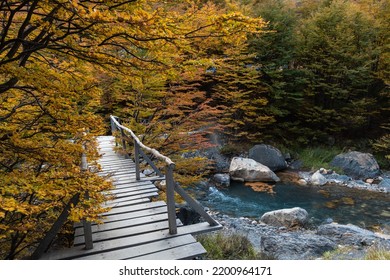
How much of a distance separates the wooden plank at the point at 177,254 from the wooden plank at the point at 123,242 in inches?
11.4

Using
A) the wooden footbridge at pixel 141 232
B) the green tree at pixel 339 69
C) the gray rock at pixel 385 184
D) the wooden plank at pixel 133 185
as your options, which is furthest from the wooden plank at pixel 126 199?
the green tree at pixel 339 69

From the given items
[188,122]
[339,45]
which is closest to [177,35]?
[188,122]

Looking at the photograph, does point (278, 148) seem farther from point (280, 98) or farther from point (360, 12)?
point (360, 12)

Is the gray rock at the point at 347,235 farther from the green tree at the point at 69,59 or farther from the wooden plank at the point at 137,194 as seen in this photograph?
the green tree at the point at 69,59

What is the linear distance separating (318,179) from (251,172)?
9.54 feet

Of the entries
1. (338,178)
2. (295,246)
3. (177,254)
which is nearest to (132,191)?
(177,254)

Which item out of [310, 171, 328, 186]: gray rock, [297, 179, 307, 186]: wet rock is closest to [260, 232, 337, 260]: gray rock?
[297, 179, 307, 186]: wet rock

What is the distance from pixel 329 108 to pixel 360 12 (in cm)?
540

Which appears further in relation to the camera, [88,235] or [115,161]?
[115,161]

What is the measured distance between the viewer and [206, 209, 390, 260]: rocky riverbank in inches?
240

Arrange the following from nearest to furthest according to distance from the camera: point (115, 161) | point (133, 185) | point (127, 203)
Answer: point (127, 203) < point (133, 185) < point (115, 161)

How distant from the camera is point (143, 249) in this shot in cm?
354

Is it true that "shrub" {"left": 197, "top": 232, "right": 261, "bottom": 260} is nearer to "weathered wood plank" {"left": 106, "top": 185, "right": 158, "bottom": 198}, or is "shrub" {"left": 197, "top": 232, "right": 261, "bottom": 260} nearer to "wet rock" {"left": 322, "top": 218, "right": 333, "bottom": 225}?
"weathered wood plank" {"left": 106, "top": 185, "right": 158, "bottom": 198}

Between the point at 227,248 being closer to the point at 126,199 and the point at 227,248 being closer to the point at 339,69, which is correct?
the point at 126,199
